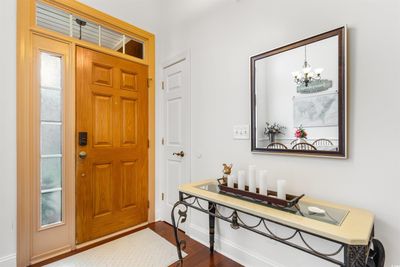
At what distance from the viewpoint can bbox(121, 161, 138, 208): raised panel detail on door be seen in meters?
2.47

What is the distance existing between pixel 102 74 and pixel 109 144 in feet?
2.68

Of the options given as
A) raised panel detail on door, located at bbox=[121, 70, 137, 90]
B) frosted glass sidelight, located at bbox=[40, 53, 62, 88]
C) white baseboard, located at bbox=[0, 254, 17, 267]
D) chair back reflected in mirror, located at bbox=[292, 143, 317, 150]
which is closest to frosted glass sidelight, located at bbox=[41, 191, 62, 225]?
white baseboard, located at bbox=[0, 254, 17, 267]

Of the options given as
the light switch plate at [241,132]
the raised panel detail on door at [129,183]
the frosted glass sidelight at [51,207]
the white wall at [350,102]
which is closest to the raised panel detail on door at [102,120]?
the raised panel detail on door at [129,183]

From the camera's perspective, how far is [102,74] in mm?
2303

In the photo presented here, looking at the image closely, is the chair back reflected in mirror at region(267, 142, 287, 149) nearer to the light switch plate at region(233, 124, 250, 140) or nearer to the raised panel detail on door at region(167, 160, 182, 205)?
the light switch plate at region(233, 124, 250, 140)

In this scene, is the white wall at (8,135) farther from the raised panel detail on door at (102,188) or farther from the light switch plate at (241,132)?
the light switch plate at (241,132)

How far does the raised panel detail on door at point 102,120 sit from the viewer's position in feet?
7.35

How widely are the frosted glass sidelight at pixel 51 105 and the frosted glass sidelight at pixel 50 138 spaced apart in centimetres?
7

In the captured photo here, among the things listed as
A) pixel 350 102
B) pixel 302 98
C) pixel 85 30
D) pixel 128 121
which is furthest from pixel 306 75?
pixel 85 30

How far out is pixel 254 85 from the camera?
5.64 feet

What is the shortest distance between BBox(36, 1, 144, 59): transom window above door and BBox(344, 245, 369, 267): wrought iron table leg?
2.77m

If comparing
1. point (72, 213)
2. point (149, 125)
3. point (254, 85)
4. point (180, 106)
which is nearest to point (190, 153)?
point (180, 106)

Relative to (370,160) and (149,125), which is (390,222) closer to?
(370,160)

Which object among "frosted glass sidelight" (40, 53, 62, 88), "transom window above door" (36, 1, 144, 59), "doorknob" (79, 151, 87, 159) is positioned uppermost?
"transom window above door" (36, 1, 144, 59)
